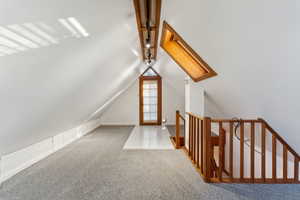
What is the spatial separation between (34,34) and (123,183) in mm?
1855

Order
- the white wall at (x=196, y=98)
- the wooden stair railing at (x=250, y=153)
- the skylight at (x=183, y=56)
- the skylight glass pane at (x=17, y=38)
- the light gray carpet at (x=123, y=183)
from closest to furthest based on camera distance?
the skylight glass pane at (x=17, y=38), the light gray carpet at (x=123, y=183), the wooden stair railing at (x=250, y=153), the skylight at (x=183, y=56), the white wall at (x=196, y=98)

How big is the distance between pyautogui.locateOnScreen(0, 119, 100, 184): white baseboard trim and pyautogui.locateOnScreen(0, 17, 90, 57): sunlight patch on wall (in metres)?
1.87

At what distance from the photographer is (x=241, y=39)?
147 cm

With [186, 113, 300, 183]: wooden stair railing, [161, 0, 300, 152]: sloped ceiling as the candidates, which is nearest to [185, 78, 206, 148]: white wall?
[186, 113, 300, 183]: wooden stair railing

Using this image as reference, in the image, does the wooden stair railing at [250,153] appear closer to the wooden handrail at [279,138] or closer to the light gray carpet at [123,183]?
the wooden handrail at [279,138]

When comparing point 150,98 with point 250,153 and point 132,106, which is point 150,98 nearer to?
point 132,106

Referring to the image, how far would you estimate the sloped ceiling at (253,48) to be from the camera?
110 cm

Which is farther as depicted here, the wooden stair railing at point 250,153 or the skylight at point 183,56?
the skylight at point 183,56

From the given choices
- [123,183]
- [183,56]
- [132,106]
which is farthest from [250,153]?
[132,106]

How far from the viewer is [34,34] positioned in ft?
3.70

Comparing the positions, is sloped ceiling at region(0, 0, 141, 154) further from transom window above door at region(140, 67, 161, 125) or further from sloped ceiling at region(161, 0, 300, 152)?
transom window above door at region(140, 67, 161, 125)

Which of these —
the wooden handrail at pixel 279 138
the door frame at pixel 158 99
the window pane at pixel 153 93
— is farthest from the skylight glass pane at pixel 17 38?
the window pane at pixel 153 93

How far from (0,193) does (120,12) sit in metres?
2.53

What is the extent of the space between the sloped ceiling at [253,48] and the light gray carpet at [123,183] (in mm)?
1036
